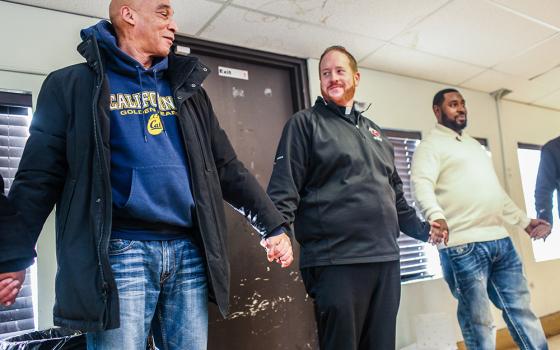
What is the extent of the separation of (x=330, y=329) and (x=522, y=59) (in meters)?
2.95

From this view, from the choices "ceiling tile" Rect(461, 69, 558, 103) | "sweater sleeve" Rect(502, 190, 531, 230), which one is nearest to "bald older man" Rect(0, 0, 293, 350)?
"sweater sleeve" Rect(502, 190, 531, 230)

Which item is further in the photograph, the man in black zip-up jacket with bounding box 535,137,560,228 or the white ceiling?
the man in black zip-up jacket with bounding box 535,137,560,228

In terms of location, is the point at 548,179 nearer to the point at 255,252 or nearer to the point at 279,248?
the point at 255,252

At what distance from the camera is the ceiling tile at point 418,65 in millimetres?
3123

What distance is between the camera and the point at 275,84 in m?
2.91

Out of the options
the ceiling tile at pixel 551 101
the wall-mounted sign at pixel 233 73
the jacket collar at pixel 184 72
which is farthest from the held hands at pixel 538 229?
the jacket collar at pixel 184 72

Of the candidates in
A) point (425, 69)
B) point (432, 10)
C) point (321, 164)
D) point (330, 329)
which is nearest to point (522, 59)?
point (425, 69)

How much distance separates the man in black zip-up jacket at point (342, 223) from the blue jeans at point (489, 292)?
733mm

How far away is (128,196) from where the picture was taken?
107 cm

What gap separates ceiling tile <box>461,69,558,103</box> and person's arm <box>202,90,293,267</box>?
301 cm

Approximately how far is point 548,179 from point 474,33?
3.81 feet

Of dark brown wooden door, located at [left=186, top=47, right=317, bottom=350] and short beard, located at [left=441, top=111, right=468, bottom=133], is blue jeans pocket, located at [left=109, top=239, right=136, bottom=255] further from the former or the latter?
short beard, located at [left=441, top=111, right=468, bottom=133]

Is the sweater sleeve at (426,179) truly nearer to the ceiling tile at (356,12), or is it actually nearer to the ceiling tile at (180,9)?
the ceiling tile at (356,12)

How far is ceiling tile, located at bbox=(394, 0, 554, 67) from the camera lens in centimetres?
267
